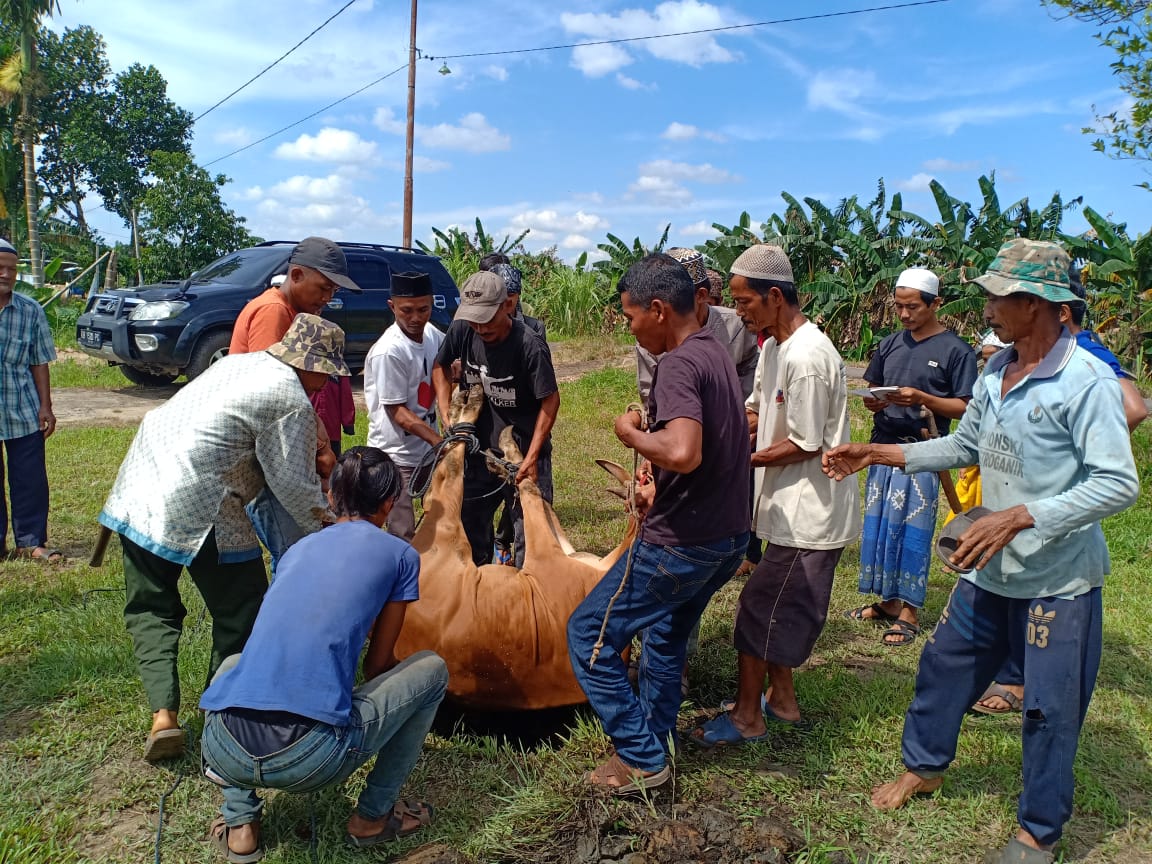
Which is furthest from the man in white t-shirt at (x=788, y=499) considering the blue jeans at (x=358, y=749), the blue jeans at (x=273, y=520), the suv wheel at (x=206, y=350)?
the suv wheel at (x=206, y=350)

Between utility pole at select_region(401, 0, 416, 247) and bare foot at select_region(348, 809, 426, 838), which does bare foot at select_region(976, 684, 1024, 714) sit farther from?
utility pole at select_region(401, 0, 416, 247)

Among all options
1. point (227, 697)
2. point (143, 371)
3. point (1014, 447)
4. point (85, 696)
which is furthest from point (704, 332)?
point (143, 371)

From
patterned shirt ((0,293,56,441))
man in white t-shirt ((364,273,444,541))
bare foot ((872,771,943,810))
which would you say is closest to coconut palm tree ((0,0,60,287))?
patterned shirt ((0,293,56,441))

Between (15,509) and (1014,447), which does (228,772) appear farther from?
(15,509)

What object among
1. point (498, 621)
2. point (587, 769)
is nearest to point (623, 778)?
point (587, 769)

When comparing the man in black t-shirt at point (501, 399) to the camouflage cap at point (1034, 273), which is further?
the man in black t-shirt at point (501, 399)

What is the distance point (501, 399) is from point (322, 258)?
46.4 inches

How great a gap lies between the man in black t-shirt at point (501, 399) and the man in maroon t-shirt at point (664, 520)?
4.75 feet

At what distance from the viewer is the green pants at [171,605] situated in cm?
322

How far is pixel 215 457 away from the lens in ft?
10.0

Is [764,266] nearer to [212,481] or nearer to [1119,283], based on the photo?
[212,481]

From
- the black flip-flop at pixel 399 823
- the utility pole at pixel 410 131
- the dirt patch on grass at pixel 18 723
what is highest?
the utility pole at pixel 410 131

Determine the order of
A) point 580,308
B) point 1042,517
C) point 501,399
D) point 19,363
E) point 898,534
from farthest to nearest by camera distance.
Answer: point 580,308, point 19,363, point 898,534, point 501,399, point 1042,517

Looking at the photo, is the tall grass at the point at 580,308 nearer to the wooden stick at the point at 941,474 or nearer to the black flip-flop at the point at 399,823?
the wooden stick at the point at 941,474
